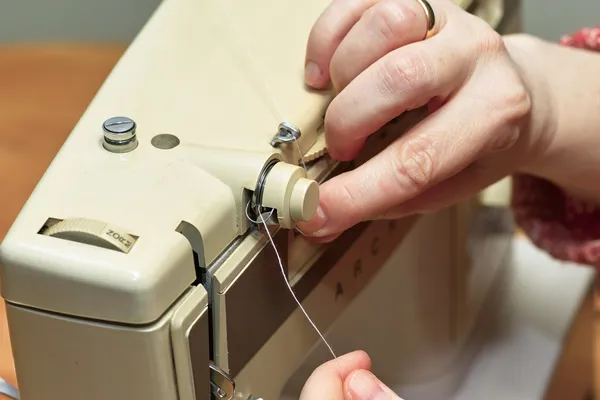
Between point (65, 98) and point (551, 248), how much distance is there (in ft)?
2.31

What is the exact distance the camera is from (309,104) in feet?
1.50

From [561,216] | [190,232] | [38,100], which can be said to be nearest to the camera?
[190,232]

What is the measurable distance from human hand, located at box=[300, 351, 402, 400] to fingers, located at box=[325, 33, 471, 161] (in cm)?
12

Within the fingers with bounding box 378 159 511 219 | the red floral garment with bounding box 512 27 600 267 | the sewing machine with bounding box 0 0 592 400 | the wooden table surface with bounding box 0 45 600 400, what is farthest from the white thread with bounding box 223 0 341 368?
the wooden table surface with bounding box 0 45 600 400

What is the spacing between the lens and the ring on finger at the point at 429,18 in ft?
1.52

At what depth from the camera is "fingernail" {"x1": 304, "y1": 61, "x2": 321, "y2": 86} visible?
47cm

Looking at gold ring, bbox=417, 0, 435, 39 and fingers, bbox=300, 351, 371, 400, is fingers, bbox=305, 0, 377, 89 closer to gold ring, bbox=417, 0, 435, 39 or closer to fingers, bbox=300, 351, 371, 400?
gold ring, bbox=417, 0, 435, 39

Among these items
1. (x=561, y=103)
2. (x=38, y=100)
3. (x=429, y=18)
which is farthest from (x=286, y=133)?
(x=38, y=100)

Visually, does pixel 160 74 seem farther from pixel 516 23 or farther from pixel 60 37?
pixel 60 37

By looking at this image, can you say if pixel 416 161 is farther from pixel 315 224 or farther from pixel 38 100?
pixel 38 100

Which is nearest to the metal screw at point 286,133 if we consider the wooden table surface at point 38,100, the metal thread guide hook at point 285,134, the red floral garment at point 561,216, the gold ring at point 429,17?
the metal thread guide hook at point 285,134

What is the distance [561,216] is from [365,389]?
35cm

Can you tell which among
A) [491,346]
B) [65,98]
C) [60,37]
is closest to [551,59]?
[491,346]

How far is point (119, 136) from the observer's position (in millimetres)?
394
